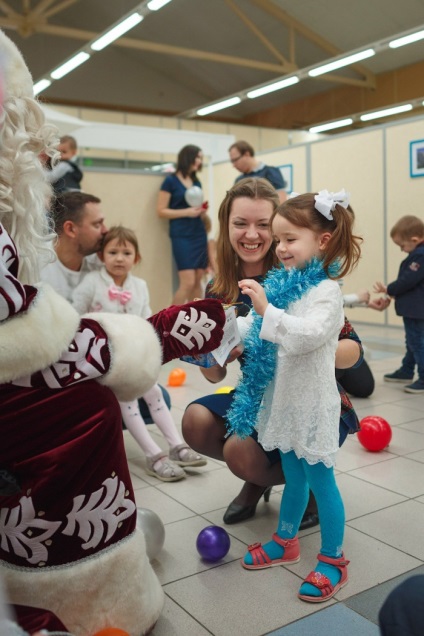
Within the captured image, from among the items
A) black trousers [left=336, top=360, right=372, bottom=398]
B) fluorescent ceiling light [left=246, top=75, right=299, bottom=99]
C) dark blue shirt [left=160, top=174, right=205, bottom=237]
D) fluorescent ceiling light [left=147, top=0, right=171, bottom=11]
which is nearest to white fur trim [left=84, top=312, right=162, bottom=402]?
black trousers [left=336, top=360, right=372, bottom=398]

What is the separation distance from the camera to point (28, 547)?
1246mm

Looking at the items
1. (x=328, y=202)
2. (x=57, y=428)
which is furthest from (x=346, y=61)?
(x=57, y=428)

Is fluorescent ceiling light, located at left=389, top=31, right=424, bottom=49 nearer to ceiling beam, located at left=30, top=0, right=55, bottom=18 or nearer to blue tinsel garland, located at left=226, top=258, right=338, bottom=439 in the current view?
ceiling beam, located at left=30, top=0, right=55, bottom=18

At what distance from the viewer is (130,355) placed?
4.22 feet

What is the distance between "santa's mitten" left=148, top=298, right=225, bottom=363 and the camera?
4.63 ft

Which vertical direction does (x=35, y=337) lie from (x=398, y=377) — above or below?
above

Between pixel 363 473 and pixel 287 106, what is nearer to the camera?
pixel 363 473

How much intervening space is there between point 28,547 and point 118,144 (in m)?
6.25

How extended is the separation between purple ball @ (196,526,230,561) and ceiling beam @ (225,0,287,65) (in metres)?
11.3

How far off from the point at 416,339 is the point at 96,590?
333 cm

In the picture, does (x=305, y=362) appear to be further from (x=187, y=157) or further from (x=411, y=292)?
(x=187, y=157)

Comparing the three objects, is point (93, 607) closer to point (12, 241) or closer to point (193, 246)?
point (12, 241)

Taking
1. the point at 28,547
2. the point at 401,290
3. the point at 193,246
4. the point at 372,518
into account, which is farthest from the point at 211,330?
the point at 193,246

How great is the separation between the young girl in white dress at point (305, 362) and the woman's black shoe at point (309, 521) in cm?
29
